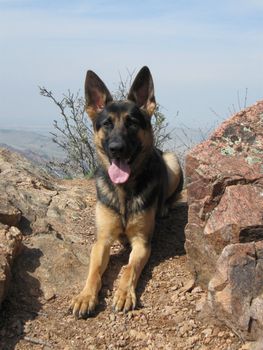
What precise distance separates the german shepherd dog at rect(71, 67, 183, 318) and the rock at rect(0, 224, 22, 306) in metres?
0.81

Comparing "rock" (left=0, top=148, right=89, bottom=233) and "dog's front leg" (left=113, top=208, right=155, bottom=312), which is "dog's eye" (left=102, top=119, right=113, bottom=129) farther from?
"rock" (left=0, top=148, right=89, bottom=233)

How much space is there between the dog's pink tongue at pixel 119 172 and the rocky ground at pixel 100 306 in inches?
37.8

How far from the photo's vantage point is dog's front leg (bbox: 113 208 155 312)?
4.58m

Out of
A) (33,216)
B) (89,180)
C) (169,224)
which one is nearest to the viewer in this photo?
(33,216)

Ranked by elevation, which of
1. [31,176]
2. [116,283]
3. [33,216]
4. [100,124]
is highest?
[100,124]

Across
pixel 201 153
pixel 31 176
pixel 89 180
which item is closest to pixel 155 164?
pixel 201 153

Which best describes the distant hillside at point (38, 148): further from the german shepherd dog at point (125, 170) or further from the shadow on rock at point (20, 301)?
the shadow on rock at point (20, 301)

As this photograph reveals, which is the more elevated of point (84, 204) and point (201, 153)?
point (201, 153)

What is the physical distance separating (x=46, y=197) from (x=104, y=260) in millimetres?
1977

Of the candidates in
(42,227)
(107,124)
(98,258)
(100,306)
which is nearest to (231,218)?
(100,306)

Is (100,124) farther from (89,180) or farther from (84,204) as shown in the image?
(89,180)

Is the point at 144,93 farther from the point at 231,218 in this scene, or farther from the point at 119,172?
the point at 231,218

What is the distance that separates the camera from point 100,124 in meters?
5.60

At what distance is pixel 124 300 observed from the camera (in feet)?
15.0
